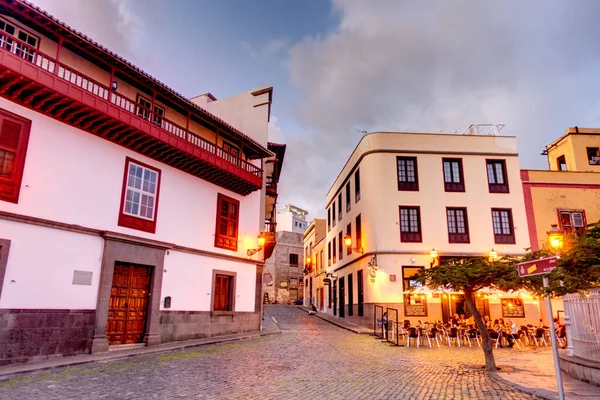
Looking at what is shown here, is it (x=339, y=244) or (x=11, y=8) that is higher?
(x=11, y=8)

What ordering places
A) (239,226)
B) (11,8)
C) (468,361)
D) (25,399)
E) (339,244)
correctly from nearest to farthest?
(25,399) < (11,8) < (468,361) < (239,226) < (339,244)

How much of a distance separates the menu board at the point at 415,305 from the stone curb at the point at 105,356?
927 centimetres

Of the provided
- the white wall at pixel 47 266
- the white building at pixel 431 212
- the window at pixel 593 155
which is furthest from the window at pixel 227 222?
the window at pixel 593 155

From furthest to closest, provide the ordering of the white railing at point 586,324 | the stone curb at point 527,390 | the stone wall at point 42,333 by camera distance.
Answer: the stone wall at point 42,333
the white railing at point 586,324
the stone curb at point 527,390

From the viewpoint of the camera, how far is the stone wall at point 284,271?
2099 inches

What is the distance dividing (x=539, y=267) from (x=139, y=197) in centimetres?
1203

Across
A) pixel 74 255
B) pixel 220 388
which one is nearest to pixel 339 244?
pixel 74 255

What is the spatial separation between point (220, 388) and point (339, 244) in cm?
2522

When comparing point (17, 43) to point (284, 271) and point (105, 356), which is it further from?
point (284, 271)

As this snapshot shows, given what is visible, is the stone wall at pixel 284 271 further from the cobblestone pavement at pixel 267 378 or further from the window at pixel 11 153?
the window at pixel 11 153

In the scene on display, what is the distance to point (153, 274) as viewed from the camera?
14.0 m

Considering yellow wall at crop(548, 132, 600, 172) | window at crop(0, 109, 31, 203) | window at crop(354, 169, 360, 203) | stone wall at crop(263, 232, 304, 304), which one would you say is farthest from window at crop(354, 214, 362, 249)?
stone wall at crop(263, 232, 304, 304)

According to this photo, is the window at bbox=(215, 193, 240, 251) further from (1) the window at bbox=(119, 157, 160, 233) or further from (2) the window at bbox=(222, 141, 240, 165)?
(1) the window at bbox=(119, 157, 160, 233)

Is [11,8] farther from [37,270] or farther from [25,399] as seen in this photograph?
[25,399]
